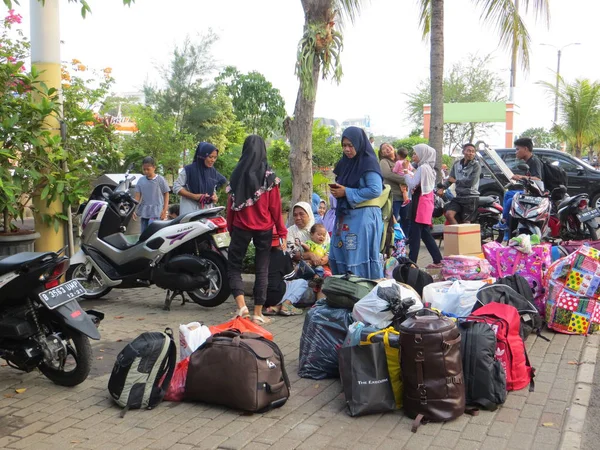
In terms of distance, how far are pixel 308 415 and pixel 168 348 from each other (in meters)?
1.09

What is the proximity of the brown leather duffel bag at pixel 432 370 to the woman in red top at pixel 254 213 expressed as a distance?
264 cm

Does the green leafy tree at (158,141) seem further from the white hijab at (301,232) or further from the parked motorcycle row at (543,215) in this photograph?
the white hijab at (301,232)

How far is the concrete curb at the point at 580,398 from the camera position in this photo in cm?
421

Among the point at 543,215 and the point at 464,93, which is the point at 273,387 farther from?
the point at 464,93

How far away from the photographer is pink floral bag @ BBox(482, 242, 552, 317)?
6906 mm

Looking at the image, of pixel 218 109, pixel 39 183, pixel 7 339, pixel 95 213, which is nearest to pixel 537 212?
pixel 95 213

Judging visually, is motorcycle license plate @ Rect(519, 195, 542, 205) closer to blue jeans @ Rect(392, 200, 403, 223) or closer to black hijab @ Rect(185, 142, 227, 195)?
blue jeans @ Rect(392, 200, 403, 223)

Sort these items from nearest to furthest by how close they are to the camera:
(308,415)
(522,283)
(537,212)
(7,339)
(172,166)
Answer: (308,415), (7,339), (522,283), (537,212), (172,166)

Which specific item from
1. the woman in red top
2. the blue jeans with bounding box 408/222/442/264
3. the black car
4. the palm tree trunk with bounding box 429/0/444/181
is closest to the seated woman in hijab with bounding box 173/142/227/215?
the woman in red top

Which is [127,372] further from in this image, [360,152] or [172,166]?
[172,166]

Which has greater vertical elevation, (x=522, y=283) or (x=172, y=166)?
(x=172, y=166)

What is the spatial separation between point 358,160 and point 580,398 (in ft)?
9.88

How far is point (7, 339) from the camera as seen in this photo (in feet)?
16.7

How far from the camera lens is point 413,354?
Answer: 442 centimetres
